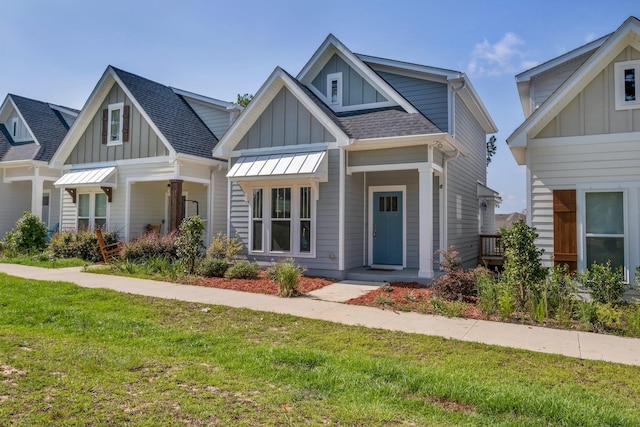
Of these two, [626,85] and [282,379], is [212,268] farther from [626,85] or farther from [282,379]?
[626,85]

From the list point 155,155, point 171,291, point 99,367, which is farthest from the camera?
point 155,155

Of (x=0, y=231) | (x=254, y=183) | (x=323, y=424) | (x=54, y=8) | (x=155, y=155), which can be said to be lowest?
(x=323, y=424)

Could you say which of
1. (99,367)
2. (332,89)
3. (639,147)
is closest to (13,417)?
(99,367)

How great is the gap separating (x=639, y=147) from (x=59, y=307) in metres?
10.8

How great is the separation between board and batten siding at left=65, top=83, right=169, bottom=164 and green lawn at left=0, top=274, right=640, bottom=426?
910cm

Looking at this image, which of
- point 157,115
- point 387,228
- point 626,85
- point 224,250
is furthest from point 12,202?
point 626,85

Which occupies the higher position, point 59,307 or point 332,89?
point 332,89

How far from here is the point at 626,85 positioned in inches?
314

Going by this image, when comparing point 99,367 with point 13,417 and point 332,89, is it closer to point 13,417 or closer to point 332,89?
point 13,417

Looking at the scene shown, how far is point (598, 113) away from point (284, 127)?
7405 mm

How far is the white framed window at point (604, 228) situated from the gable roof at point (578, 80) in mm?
1621

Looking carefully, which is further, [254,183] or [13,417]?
[254,183]

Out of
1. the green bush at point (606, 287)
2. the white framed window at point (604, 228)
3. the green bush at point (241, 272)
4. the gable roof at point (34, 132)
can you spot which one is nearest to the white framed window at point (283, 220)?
the green bush at point (241, 272)

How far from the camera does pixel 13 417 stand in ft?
10.6
